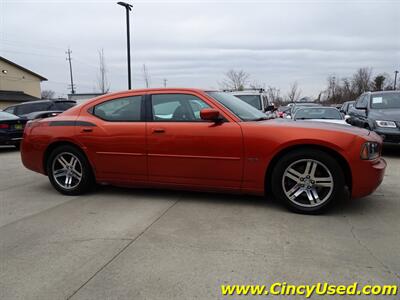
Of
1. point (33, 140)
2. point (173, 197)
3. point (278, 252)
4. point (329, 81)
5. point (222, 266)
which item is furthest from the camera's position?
point (329, 81)

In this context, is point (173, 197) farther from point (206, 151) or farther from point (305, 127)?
point (305, 127)

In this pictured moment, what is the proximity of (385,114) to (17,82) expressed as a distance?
47.0 metres

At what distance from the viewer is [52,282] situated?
258 cm

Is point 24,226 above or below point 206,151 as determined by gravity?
below

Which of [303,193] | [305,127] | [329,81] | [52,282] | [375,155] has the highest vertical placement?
[329,81]

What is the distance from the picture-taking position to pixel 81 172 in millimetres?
4969

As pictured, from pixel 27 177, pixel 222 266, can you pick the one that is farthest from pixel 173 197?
pixel 27 177

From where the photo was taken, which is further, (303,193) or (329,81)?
(329,81)

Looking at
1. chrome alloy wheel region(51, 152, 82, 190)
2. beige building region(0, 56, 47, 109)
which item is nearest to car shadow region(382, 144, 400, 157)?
chrome alloy wheel region(51, 152, 82, 190)

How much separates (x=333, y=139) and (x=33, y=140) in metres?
4.34

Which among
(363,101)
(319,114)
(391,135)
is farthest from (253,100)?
(391,135)

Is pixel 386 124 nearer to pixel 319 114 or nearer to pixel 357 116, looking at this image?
pixel 357 116

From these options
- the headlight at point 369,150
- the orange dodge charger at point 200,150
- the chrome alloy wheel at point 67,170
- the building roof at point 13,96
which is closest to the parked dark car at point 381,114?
the orange dodge charger at point 200,150

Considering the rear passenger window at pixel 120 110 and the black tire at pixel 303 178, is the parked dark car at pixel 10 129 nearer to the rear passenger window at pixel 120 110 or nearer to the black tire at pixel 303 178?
the rear passenger window at pixel 120 110
